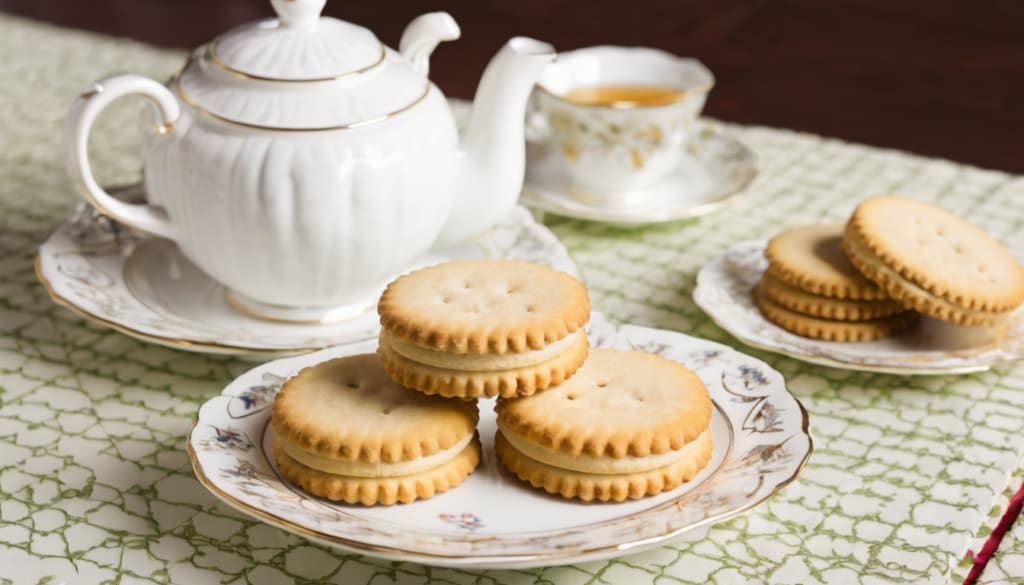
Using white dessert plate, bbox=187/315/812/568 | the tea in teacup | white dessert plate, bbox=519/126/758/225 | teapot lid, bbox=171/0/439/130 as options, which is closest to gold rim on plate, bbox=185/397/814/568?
white dessert plate, bbox=187/315/812/568

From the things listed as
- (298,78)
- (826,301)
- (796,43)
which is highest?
(298,78)

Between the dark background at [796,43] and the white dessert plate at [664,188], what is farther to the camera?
the dark background at [796,43]

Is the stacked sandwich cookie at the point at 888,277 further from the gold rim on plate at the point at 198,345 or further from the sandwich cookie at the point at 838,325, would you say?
the gold rim on plate at the point at 198,345

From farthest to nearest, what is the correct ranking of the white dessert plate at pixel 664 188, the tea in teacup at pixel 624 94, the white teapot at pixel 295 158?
1. the tea in teacup at pixel 624 94
2. the white dessert plate at pixel 664 188
3. the white teapot at pixel 295 158

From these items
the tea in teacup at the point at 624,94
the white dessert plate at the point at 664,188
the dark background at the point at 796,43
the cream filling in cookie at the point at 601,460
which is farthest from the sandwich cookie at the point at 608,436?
the dark background at the point at 796,43

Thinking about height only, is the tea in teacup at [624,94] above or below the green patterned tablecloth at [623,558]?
above

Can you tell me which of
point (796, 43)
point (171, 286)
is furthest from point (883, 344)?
point (796, 43)

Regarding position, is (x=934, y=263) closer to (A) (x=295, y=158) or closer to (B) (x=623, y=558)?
(B) (x=623, y=558)
